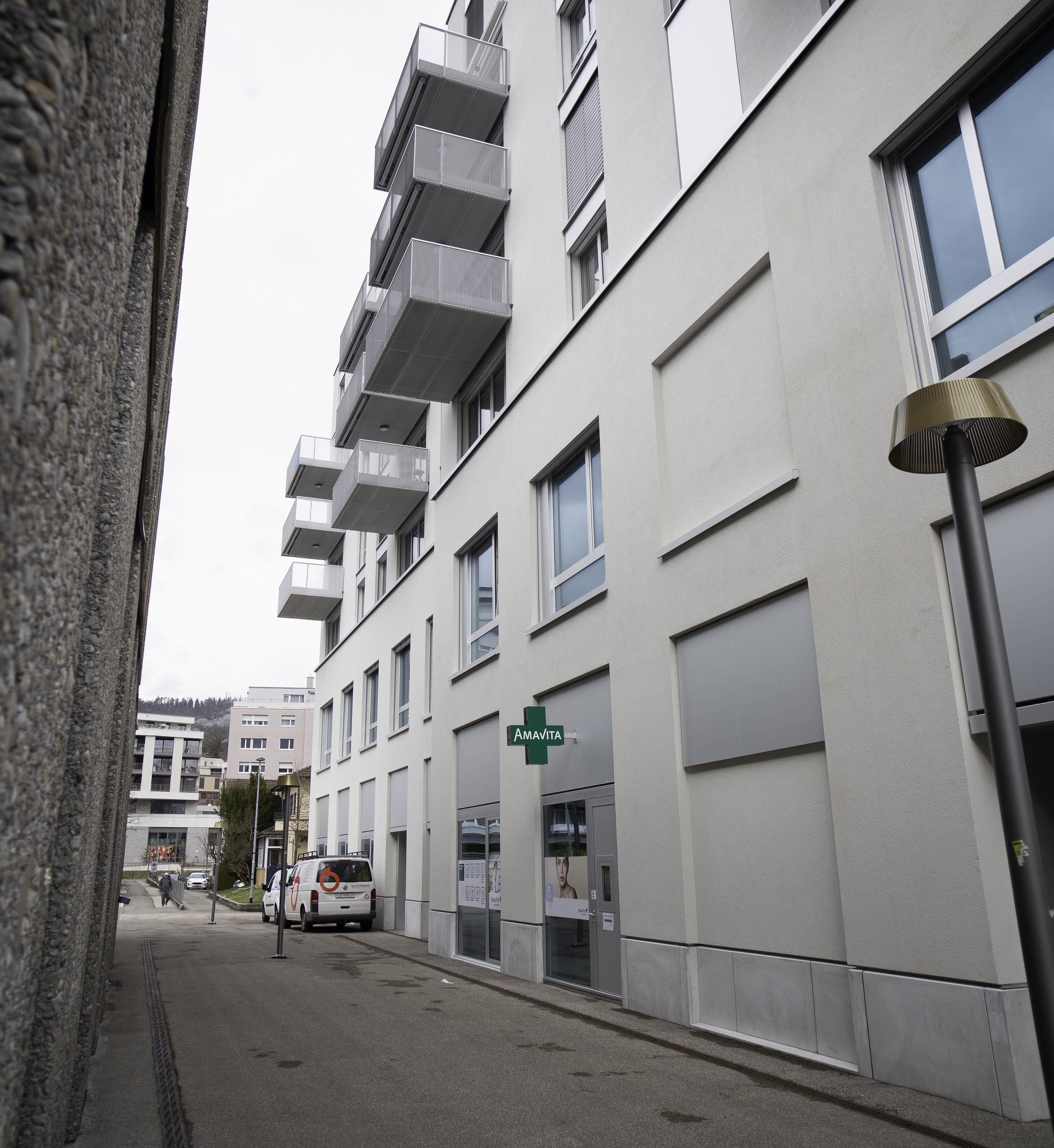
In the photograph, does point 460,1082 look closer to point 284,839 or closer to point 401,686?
point 284,839

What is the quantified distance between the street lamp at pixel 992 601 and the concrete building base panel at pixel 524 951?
10.2 meters

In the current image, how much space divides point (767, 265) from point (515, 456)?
22.1 feet

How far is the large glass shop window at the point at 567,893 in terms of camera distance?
12.0 m

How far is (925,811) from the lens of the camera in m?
6.60

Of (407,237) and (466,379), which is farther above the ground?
(407,237)

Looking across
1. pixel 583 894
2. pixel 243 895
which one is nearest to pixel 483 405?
pixel 583 894

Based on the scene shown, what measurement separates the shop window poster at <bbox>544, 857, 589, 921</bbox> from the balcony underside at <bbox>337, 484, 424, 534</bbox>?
12.5 meters

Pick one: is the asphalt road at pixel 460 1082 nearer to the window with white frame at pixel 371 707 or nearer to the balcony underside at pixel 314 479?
the window with white frame at pixel 371 707

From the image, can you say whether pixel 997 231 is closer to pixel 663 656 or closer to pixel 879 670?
pixel 879 670

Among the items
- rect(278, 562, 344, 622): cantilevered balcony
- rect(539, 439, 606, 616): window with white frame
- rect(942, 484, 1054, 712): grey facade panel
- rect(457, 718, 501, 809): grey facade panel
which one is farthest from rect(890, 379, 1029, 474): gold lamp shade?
rect(278, 562, 344, 622): cantilevered balcony

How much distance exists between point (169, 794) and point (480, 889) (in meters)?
124

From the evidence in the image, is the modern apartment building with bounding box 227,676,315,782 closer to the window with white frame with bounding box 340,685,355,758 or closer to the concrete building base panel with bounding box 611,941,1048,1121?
the window with white frame with bounding box 340,685,355,758

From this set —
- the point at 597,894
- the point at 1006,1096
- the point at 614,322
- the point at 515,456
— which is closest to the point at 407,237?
the point at 515,456

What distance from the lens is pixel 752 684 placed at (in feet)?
29.2
